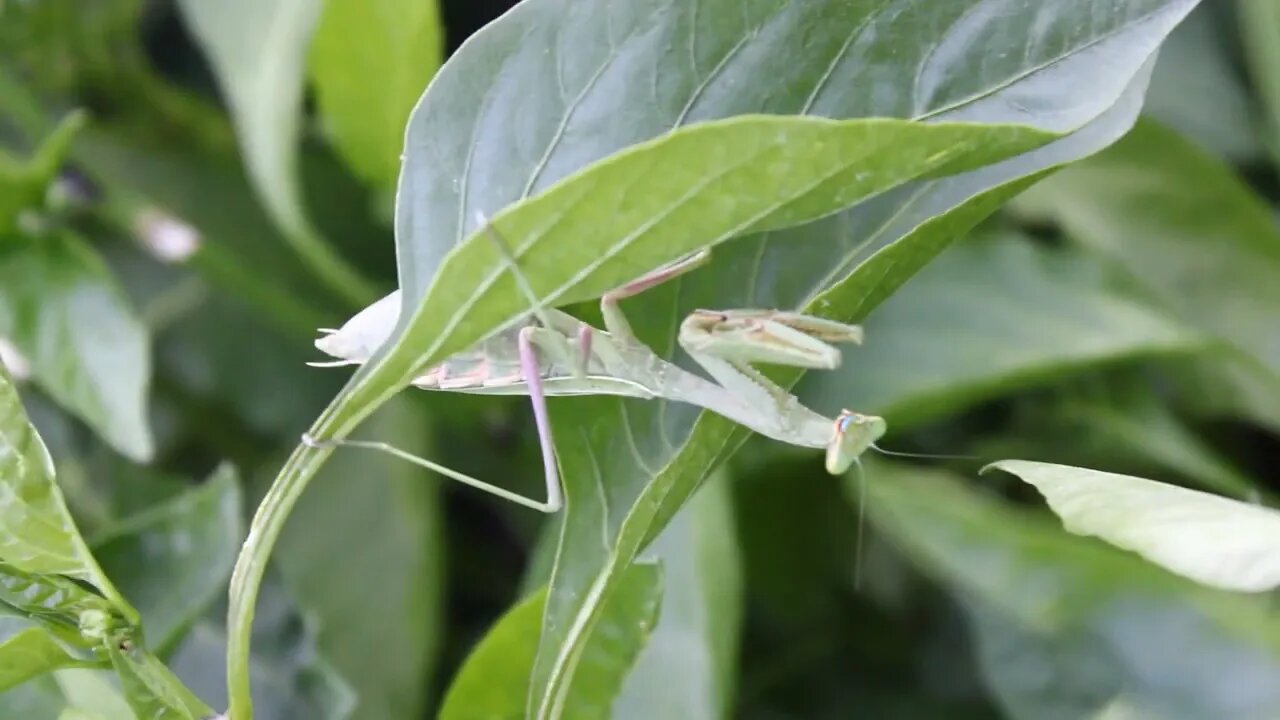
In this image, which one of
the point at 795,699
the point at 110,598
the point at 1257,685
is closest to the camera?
the point at 110,598

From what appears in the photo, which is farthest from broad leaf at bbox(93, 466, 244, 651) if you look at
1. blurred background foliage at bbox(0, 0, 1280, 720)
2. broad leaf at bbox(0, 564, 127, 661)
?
broad leaf at bbox(0, 564, 127, 661)

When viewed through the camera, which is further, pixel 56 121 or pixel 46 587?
pixel 56 121

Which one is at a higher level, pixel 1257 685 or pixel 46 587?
pixel 1257 685

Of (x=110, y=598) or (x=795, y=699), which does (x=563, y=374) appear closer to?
(x=110, y=598)

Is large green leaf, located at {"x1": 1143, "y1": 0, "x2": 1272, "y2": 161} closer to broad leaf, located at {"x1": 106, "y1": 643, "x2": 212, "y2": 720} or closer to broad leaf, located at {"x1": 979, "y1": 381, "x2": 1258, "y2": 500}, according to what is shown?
broad leaf, located at {"x1": 979, "y1": 381, "x2": 1258, "y2": 500}

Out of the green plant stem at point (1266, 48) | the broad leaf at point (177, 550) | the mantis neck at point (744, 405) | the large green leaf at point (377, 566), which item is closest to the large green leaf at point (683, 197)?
the mantis neck at point (744, 405)

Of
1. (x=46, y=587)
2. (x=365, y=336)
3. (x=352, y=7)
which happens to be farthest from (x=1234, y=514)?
(x=352, y=7)
